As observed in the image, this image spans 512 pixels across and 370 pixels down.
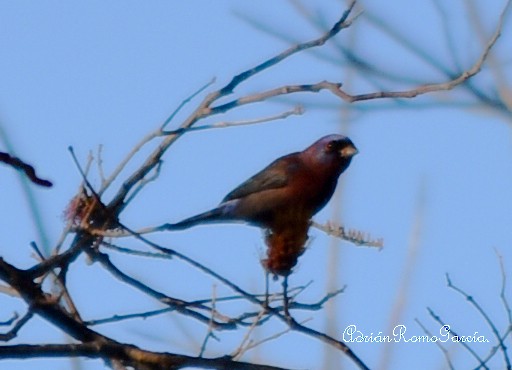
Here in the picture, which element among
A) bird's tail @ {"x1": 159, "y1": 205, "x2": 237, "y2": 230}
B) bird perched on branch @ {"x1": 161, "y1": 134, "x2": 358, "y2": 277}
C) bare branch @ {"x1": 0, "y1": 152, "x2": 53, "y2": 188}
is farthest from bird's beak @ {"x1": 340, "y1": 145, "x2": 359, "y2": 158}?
bare branch @ {"x1": 0, "y1": 152, "x2": 53, "y2": 188}

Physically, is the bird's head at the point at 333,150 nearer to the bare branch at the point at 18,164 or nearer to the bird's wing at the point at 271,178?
the bird's wing at the point at 271,178

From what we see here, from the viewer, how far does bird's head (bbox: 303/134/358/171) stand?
177 inches

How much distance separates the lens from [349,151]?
4.61 meters

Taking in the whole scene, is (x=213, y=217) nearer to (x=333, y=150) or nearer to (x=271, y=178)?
(x=271, y=178)

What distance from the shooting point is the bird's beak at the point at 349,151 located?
181 inches

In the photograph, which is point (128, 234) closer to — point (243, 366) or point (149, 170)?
point (149, 170)

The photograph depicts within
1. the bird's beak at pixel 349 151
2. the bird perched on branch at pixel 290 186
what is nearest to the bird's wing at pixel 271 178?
the bird perched on branch at pixel 290 186

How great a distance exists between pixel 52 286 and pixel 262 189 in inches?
72.7

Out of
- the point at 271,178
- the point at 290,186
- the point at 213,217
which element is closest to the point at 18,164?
the point at 290,186

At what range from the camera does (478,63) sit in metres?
2.11

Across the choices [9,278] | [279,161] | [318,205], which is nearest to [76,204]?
[9,278]

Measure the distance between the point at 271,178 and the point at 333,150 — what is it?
390 mm

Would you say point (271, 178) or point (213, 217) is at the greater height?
point (271, 178)

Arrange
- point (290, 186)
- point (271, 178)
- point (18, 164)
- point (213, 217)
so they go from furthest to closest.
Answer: point (213, 217), point (271, 178), point (290, 186), point (18, 164)
